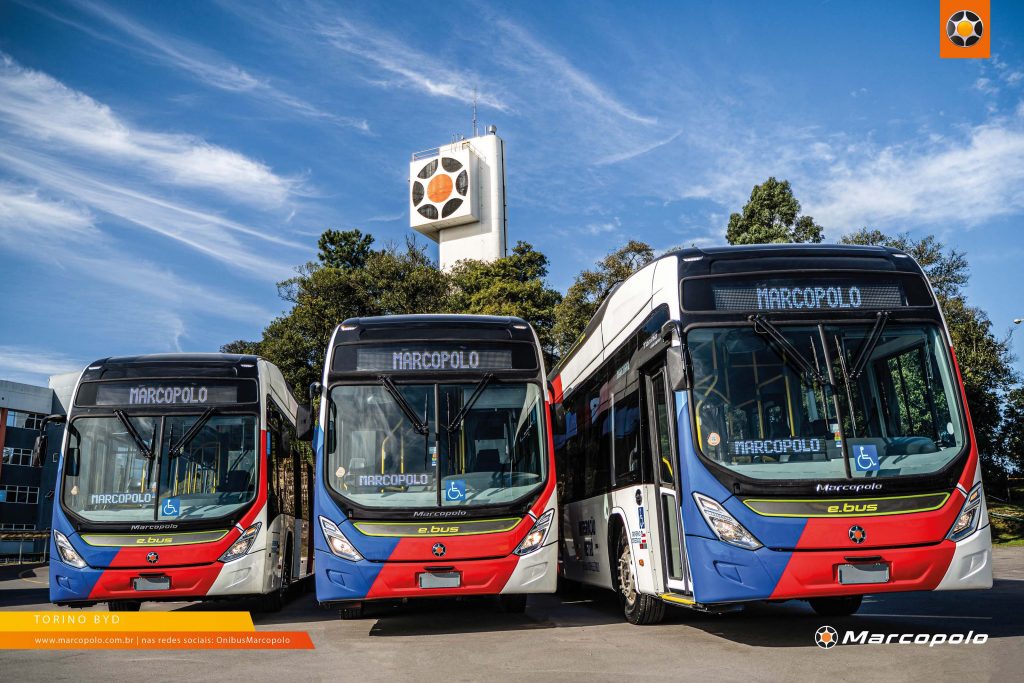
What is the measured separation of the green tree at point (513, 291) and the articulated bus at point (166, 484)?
28023mm

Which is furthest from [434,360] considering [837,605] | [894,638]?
[894,638]

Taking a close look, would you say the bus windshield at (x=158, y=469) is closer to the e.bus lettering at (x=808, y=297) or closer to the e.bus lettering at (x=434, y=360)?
the e.bus lettering at (x=434, y=360)

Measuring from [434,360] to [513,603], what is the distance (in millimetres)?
3274

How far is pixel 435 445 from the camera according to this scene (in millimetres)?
9797

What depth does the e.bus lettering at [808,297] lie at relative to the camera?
312 inches

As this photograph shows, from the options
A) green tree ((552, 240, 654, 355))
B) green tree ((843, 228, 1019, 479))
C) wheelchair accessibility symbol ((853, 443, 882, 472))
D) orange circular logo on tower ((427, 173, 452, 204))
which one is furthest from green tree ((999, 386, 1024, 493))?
orange circular logo on tower ((427, 173, 452, 204))

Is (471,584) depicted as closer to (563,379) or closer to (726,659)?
(726,659)

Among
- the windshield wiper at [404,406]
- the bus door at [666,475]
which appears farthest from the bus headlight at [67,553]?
the bus door at [666,475]

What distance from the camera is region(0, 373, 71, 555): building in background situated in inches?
1951

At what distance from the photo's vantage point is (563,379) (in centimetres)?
1477

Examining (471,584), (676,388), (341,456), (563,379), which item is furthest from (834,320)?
(563,379)

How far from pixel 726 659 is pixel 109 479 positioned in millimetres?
7495

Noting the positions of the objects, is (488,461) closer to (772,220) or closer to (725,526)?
(725,526)

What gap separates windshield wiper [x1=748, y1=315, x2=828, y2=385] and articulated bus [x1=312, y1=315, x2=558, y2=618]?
317cm
